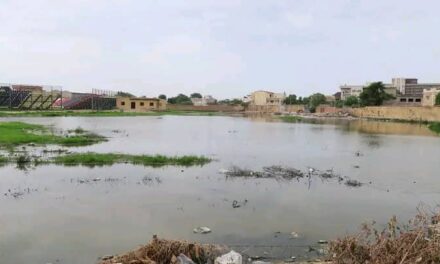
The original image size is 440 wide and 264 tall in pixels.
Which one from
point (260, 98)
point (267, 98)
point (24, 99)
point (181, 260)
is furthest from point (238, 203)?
point (260, 98)

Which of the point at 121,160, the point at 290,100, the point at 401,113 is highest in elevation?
the point at 290,100

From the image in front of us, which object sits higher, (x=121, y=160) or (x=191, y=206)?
(x=121, y=160)

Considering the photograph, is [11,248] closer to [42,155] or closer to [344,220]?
[344,220]

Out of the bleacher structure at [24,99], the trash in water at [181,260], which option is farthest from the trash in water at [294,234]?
the bleacher structure at [24,99]

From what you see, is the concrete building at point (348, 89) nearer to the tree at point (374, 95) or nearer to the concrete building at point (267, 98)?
the concrete building at point (267, 98)

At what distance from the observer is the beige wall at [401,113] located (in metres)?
75.0

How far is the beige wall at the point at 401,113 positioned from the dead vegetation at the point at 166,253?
75013mm

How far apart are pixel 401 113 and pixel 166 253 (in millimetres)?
87078

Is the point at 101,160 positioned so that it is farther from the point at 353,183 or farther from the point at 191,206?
the point at 353,183

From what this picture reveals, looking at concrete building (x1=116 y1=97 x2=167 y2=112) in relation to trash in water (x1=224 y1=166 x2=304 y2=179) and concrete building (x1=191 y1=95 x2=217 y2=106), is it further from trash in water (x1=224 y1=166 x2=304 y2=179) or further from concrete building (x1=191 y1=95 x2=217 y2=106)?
trash in water (x1=224 y1=166 x2=304 y2=179)

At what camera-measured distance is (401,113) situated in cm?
8519

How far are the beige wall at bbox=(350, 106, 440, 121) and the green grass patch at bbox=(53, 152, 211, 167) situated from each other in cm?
6405

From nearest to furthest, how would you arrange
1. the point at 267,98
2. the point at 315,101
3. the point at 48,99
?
1. the point at 48,99
2. the point at 315,101
3. the point at 267,98

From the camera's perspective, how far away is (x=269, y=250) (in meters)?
9.34
